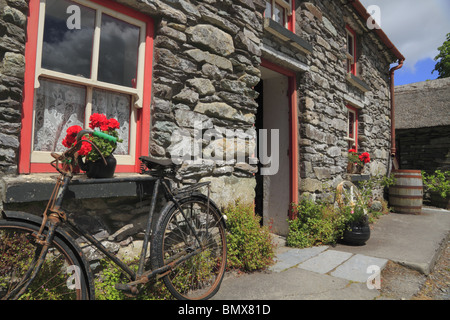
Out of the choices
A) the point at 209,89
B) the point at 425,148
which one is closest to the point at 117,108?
the point at 209,89

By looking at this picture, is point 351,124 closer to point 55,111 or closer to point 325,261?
point 325,261

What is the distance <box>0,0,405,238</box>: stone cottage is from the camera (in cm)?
191

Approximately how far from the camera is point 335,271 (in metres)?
2.87

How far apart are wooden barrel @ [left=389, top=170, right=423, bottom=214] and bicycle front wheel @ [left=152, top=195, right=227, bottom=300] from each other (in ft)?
19.0

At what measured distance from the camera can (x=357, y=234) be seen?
383 cm

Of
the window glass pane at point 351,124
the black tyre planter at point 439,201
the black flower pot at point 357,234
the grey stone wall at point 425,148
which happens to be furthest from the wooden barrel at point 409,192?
the black flower pot at point 357,234

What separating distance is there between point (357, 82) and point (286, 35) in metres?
2.80

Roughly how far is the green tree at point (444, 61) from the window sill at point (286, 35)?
16.8m

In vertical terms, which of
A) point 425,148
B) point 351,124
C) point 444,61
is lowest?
point 425,148
